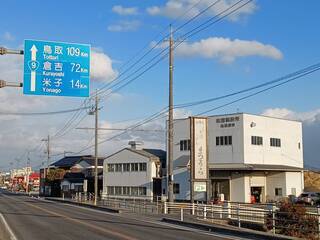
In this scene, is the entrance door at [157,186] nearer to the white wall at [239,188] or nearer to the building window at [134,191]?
the building window at [134,191]

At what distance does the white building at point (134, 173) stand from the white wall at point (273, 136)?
1298 centimetres

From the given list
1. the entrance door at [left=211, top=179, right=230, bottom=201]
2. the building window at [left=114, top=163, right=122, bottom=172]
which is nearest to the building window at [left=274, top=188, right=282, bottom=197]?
the entrance door at [left=211, top=179, right=230, bottom=201]

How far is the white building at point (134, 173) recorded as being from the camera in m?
68.6

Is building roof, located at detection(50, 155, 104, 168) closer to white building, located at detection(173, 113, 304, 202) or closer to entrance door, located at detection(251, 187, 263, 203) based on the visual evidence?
white building, located at detection(173, 113, 304, 202)

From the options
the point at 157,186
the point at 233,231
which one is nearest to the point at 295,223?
the point at 233,231

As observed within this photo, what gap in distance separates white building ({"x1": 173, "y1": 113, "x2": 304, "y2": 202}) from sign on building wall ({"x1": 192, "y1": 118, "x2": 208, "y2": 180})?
19741mm

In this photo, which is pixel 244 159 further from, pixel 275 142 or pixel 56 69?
pixel 56 69

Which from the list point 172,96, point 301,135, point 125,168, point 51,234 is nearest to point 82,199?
point 125,168

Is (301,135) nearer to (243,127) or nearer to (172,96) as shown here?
(243,127)

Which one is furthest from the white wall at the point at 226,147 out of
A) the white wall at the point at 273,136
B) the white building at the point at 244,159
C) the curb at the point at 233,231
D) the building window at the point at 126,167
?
the curb at the point at 233,231

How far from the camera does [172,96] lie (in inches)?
1548

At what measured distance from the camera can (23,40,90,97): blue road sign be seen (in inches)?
789

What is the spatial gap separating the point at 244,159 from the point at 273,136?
7680mm

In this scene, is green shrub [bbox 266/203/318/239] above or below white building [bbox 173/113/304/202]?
below
